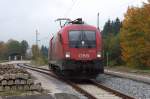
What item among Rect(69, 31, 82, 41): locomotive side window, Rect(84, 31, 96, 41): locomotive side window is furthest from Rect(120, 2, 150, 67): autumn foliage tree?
Rect(69, 31, 82, 41): locomotive side window

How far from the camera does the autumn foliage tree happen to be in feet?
179

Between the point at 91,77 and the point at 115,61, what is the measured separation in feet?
149

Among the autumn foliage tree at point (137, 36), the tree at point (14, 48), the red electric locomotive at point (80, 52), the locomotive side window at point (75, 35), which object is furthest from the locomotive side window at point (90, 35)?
the tree at point (14, 48)

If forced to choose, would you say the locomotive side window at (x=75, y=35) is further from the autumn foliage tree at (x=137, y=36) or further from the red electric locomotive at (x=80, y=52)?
the autumn foliage tree at (x=137, y=36)

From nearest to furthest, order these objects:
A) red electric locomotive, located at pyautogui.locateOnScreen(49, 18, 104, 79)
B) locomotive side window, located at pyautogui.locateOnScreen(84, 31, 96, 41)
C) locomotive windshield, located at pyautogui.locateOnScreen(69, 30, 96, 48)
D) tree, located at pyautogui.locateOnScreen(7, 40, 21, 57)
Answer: red electric locomotive, located at pyautogui.locateOnScreen(49, 18, 104, 79), locomotive windshield, located at pyautogui.locateOnScreen(69, 30, 96, 48), locomotive side window, located at pyautogui.locateOnScreen(84, 31, 96, 41), tree, located at pyautogui.locateOnScreen(7, 40, 21, 57)

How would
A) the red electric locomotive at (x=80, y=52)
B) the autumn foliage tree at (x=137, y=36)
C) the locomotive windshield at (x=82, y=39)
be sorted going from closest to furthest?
the red electric locomotive at (x=80, y=52) → the locomotive windshield at (x=82, y=39) → the autumn foliage tree at (x=137, y=36)

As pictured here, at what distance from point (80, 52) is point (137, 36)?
33.7 meters

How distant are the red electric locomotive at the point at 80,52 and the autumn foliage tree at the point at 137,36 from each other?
30.2 m

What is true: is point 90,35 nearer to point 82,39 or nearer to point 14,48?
point 82,39

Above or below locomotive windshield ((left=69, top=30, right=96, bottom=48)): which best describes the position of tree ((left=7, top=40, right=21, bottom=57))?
above

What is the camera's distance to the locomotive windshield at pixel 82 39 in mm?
23344

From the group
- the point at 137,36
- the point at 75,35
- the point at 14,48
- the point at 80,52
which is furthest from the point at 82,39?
the point at 14,48

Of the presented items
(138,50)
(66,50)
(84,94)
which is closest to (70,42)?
(66,50)

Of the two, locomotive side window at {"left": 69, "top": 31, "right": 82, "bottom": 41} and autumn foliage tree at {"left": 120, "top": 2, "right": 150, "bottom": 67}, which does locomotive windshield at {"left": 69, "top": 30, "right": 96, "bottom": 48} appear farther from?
autumn foliage tree at {"left": 120, "top": 2, "right": 150, "bottom": 67}
